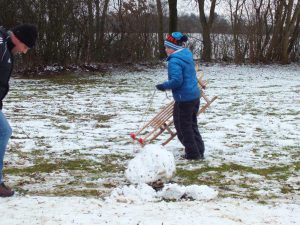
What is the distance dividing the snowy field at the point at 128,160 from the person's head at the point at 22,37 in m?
1.56

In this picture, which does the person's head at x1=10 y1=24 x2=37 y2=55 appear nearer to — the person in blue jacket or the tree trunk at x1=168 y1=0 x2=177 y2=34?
the person in blue jacket

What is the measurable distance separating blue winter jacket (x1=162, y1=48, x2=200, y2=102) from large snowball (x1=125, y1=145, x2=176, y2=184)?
99 centimetres

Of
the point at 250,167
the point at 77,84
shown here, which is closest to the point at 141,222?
the point at 250,167

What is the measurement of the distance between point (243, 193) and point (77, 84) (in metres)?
11.7

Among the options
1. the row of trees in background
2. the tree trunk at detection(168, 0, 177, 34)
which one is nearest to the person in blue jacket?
the row of trees in background

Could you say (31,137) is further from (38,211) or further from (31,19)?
(31,19)

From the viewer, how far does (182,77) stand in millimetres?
6246

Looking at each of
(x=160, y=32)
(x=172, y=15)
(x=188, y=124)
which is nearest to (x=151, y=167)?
(x=188, y=124)

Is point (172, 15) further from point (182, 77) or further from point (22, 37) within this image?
point (22, 37)

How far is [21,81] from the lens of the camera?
16.5 metres

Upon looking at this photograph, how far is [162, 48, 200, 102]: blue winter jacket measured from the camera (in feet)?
20.2

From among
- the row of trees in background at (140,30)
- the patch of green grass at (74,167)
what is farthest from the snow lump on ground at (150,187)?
the row of trees in background at (140,30)

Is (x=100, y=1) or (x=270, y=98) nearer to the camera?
(x=270, y=98)

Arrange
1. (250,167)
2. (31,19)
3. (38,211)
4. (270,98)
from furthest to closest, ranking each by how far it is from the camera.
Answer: (31,19)
(270,98)
(250,167)
(38,211)
